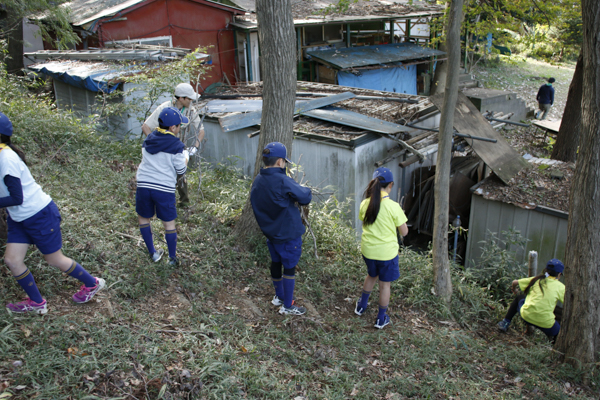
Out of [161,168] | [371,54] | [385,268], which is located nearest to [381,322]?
[385,268]

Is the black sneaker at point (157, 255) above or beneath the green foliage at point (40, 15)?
beneath

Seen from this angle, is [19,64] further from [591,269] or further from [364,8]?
[591,269]

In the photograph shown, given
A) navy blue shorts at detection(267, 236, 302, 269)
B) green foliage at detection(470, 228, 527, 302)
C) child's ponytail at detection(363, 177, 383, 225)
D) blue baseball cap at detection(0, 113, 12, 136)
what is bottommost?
green foliage at detection(470, 228, 527, 302)

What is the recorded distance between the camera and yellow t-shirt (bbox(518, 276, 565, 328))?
510 centimetres

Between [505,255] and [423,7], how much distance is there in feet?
48.1

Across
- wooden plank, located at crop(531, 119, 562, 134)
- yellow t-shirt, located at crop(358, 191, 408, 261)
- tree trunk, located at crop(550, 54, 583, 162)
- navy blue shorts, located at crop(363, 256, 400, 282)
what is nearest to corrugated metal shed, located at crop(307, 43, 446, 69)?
wooden plank, located at crop(531, 119, 562, 134)

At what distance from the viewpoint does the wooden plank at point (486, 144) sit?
8.05 m

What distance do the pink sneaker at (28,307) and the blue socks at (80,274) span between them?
305 millimetres

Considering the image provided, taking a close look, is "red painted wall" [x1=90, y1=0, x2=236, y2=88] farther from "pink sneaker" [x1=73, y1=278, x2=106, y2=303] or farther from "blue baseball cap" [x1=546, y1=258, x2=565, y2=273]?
"blue baseball cap" [x1=546, y1=258, x2=565, y2=273]

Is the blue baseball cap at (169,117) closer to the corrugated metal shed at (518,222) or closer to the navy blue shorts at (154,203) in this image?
the navy blue shorts at (154,203)

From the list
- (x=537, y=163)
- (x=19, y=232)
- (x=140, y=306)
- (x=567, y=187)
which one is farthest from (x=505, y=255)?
(x=19, y=232)

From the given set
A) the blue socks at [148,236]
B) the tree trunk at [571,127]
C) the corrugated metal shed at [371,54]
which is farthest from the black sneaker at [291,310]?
the corrugated metal shed at [371,54]

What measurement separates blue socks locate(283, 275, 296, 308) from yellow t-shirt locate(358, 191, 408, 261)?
859mm

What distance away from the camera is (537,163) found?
28.7ft
